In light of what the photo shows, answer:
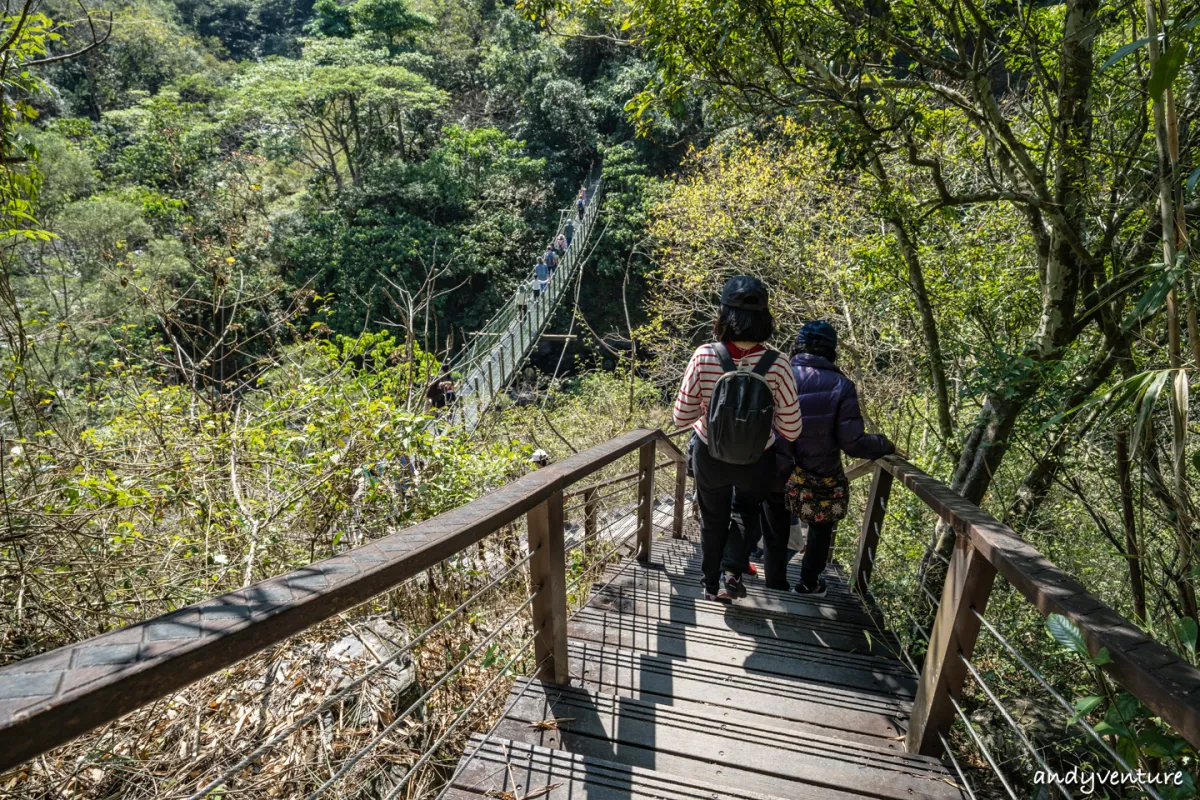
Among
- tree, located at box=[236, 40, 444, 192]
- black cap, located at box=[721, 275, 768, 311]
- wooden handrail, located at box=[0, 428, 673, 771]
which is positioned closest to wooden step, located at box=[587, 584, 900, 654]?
black cap, located at box=[721, 275, 768, 311]

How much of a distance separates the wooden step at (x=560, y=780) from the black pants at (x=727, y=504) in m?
1.10

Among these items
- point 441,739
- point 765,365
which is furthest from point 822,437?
point 441,739

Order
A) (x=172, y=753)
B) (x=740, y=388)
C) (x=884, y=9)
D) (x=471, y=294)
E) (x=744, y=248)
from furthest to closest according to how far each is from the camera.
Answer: (x=471, y=294) < (x=744, y=248) < (x=884, y=9) < (x=740, y=388) < (x=172, y=753)

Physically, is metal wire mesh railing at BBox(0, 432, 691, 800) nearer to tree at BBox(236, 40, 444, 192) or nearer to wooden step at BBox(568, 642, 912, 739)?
wooden step at BBox(568, 642, 912, 739)

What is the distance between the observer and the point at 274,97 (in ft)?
45.6

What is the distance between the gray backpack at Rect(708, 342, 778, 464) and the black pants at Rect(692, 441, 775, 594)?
0.18 metres

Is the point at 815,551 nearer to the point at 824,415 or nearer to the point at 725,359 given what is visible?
the point at 824,415

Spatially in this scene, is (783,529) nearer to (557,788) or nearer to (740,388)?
(740,388)

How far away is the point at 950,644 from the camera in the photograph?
1.57m

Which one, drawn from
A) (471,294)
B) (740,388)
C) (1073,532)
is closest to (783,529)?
(740,388)

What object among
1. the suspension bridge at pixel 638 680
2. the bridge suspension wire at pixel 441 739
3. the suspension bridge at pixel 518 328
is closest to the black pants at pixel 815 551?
the suspension bridge at pixel 638 680

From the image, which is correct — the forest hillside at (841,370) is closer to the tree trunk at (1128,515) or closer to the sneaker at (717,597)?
the tree trunk at (1128,515)

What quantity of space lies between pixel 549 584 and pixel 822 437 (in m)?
1.32

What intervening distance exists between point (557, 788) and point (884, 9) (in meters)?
3.81
